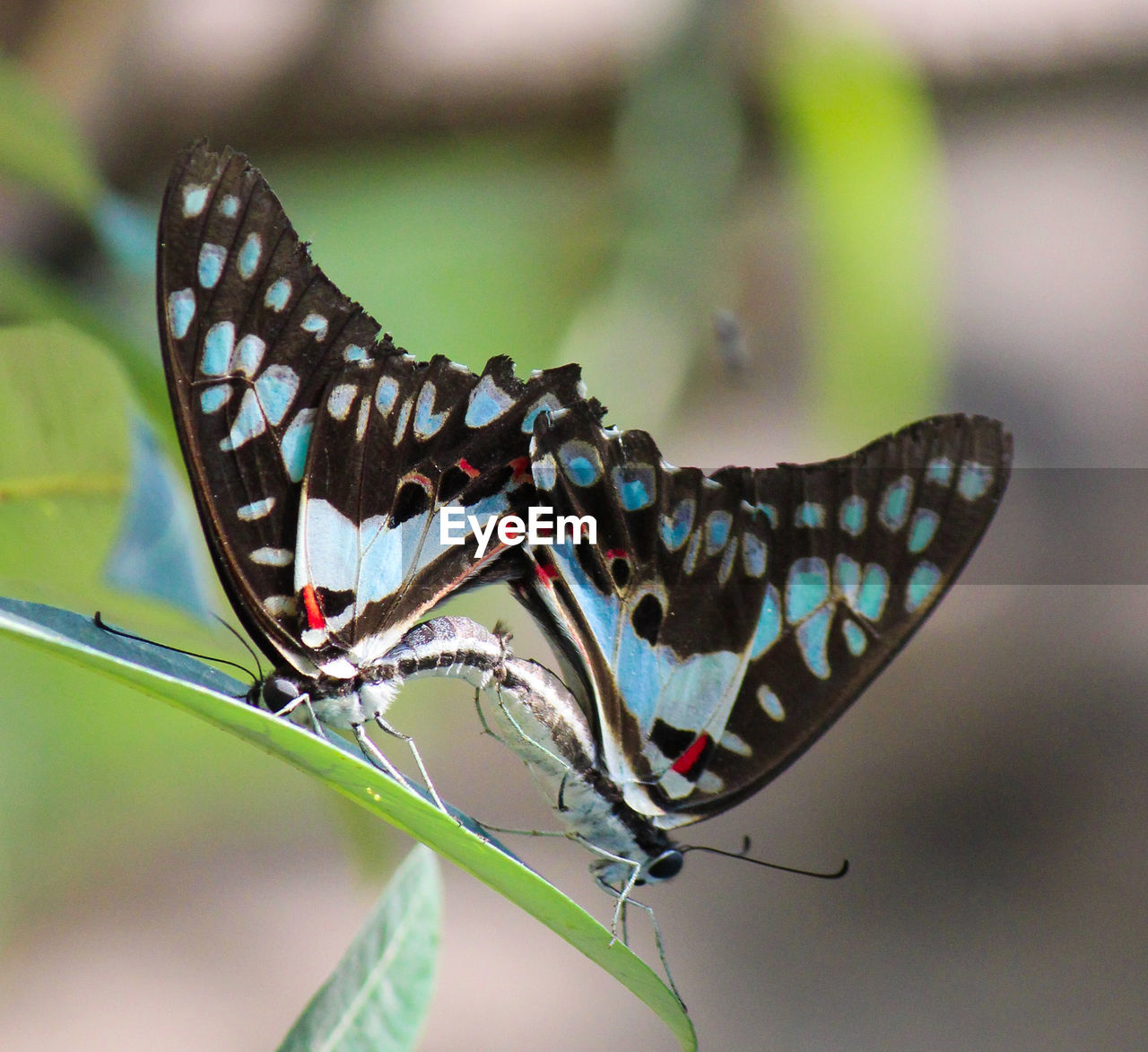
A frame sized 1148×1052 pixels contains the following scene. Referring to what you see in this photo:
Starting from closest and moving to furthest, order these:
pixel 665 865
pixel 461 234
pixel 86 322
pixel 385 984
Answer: pixel 385 984
pixel 665 865
pixel 86 322
pixel 461 234

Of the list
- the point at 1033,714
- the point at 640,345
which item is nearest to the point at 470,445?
the point at 640,345

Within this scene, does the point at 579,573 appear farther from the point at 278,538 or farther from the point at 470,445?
the point at 278,538

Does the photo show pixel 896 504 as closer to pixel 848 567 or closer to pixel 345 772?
pixel 848 567

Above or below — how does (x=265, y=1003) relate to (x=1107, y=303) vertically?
below

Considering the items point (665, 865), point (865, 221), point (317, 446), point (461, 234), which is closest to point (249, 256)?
point (317, 446)

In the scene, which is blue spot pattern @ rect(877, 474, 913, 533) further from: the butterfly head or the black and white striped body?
the butterfly head
